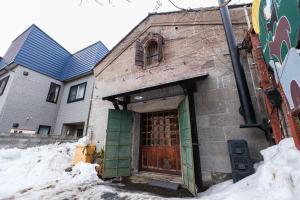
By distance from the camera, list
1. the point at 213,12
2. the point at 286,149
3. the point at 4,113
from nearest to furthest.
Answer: the point at 286,149 → the point at 213,12 → the point at 4,113

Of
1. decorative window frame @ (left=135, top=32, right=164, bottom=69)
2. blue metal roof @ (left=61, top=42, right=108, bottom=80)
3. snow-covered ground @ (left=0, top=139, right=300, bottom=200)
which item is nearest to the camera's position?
snow-covered ground @ (left=0, top=139, right=300, bottom=200)

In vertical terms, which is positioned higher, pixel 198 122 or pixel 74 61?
pixel 74 61

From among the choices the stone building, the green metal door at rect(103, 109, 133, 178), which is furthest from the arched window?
the green metal door at rect(103, 109, 133, 178)

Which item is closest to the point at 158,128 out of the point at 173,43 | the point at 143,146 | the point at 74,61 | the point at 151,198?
the point at 143,146

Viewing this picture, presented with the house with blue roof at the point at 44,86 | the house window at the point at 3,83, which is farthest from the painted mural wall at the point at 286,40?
the house window at the point at 3,83

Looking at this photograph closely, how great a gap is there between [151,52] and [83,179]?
595 centimetres

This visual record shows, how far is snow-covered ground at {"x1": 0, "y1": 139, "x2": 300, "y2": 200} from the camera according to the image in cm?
222

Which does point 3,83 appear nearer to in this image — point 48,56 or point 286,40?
point 48,56

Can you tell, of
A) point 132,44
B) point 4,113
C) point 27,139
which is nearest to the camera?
point 27,139

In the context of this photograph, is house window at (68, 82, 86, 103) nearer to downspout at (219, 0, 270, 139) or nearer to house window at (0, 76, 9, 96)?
house window at (0, 76, 9, 96)

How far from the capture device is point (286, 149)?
101 inches

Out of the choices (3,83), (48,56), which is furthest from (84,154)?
(48,56)

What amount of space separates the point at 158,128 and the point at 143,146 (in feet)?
3.49

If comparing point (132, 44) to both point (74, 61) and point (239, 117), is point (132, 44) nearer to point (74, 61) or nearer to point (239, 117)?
point (239, 117)
